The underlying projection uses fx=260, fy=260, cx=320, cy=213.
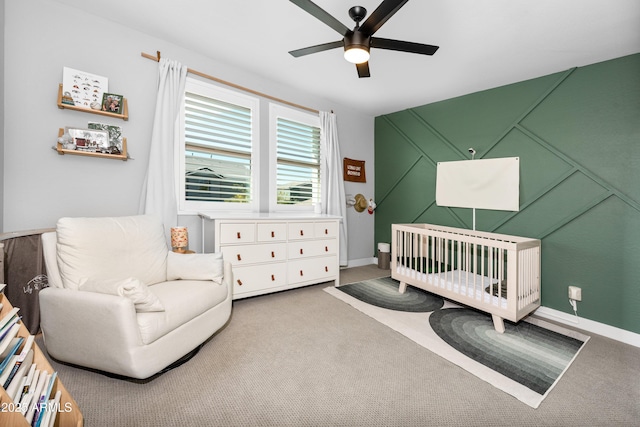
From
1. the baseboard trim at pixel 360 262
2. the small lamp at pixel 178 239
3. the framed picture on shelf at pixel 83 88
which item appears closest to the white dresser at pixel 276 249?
the small lamp at pixel 178 239

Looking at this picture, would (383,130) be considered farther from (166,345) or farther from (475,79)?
(166,345)

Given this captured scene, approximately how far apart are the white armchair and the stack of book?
31 cm

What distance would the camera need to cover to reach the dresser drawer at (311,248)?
289cm

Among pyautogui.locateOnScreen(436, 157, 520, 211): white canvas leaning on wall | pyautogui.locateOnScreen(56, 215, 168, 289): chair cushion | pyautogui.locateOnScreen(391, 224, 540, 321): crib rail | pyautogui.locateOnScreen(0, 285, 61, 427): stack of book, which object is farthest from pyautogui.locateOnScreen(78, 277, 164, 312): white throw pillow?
pyautogui.locateOnScreen(436, 157, 520, 211): white canvas leaning on wall

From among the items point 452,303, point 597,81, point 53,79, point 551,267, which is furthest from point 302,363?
point 597,81

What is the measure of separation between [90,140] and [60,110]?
0.29 m

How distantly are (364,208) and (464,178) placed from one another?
155 cm

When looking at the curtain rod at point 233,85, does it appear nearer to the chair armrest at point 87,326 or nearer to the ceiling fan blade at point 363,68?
the ceiling fan blade at point 363,68

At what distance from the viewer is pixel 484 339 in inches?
79.7

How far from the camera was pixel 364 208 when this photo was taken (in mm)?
4309

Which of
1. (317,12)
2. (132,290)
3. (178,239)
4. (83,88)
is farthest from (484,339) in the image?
(83,88)

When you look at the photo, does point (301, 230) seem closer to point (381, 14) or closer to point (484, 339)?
point (484, 339)

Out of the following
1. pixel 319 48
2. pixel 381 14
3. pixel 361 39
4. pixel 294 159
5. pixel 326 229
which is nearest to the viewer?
pixel 381 14

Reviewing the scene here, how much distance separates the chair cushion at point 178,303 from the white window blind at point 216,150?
3.90 feet
